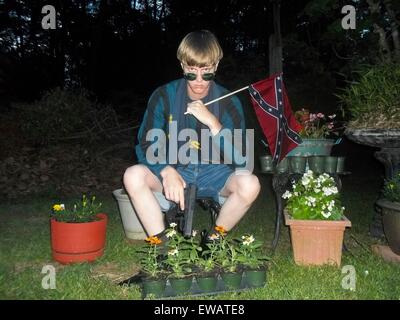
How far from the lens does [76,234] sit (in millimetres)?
2809

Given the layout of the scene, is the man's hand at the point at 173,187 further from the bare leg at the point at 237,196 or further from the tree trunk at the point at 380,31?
the tree trunk at the point at 380,31

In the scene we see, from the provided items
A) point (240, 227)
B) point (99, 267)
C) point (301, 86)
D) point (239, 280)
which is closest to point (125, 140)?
point (301, 86)

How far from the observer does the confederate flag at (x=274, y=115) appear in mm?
2824

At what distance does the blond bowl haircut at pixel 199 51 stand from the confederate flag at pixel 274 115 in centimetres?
41

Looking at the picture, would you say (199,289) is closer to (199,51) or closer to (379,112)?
(199,51)

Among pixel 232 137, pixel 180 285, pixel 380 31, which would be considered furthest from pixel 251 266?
pixel 380 31

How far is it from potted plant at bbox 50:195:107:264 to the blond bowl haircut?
1308 mm

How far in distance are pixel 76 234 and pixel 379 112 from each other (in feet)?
8.31

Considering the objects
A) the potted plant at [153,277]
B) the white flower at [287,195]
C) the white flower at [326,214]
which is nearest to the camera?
the potted plant at [153,277]

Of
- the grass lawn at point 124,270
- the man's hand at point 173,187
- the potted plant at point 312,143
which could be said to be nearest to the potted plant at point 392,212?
the grass lawn at point 124,270

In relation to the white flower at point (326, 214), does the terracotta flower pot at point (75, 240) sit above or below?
below

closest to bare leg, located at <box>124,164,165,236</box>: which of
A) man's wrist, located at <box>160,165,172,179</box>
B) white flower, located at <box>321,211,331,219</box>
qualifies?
man's wrist, located at <box>160,165,172,179</box>

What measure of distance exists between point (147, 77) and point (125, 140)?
18.2 ft
